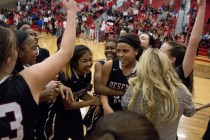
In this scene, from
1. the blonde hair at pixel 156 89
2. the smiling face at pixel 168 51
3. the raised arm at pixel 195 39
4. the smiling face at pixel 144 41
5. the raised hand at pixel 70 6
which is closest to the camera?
the raised hand at pixel 70 6

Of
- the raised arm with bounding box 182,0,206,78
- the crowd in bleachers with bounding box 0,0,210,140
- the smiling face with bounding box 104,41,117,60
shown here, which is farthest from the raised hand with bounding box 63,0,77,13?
the smiling face with bounding box 104,41,117,60

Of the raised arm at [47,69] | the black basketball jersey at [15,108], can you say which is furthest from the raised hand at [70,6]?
the black basketball jersey at [15,108]

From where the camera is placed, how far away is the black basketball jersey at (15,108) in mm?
1383

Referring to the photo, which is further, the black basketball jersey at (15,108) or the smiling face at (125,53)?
the smiling face at (125,53)

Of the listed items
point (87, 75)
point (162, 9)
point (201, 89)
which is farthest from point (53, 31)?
point (87, 75)

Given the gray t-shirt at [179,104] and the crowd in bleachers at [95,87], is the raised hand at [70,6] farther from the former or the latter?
the gray t-shirt at [179,104]

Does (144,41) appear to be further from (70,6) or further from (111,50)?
(70,6)

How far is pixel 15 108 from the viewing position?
1.41 m

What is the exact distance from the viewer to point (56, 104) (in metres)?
2.77

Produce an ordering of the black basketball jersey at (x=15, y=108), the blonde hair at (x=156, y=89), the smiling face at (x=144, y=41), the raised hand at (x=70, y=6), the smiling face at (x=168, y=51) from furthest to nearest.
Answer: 1. the smiling face at (x=144, y=41)
2. the smiling face at (x=168, y=51)
3. the blonde hair at (x=156, y=89)
4. the raised hand at (x=70, y=6)
5. the black basketball jersey at (x=15, y=108)

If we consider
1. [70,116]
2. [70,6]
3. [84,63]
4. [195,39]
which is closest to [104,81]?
[84,63]

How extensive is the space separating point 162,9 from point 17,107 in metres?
22.8

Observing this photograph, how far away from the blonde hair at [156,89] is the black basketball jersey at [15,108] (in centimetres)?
75

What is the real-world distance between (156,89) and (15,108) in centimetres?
92
